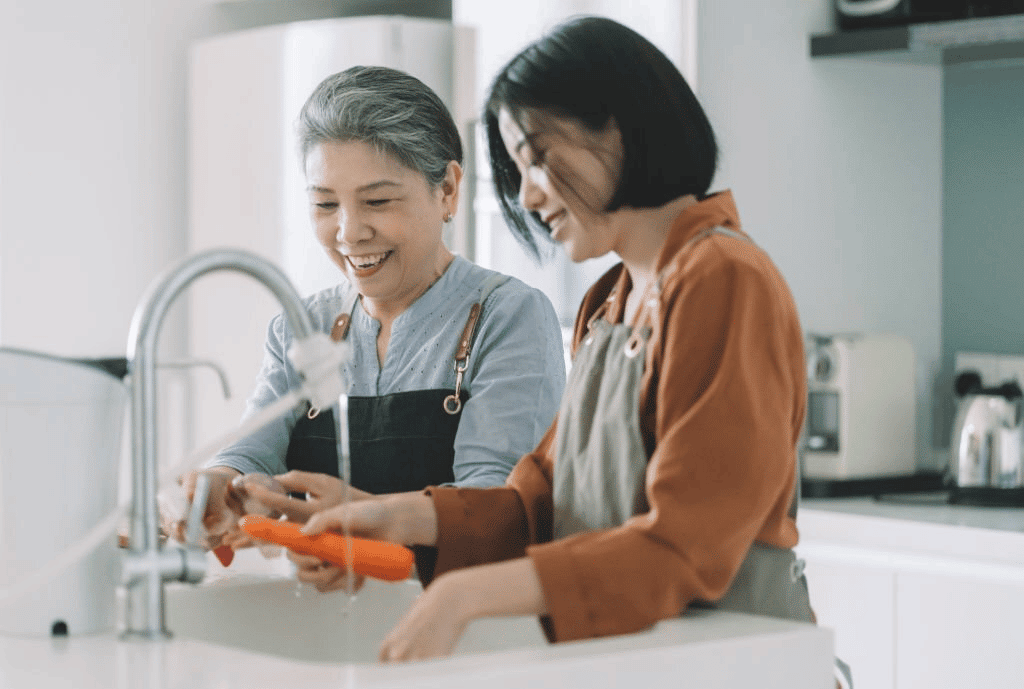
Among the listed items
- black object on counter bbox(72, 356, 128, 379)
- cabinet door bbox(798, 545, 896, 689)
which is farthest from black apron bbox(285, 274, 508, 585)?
black object on counter bbox(72, 356, 128, 379)

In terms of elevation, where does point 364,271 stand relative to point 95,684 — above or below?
above

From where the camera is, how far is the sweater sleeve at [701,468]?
3.73ft

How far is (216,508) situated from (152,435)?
0.46m

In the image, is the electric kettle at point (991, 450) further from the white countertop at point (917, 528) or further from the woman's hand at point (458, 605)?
the woman's hand at point (458, 605)

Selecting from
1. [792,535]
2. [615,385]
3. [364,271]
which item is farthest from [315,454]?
[792,535]

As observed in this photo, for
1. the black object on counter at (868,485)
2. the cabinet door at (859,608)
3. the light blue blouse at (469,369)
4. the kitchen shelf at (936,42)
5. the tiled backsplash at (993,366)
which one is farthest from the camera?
the tiled backsplash at (993,366)

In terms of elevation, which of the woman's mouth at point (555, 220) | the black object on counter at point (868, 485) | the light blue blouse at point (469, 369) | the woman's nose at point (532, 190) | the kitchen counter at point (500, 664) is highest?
the woman's nose at point (532, 190)

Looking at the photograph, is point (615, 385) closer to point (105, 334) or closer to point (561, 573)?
point (561, 573)

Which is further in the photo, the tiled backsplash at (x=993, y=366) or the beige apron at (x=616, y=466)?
the tiled backsplash at (x=993, y=366)

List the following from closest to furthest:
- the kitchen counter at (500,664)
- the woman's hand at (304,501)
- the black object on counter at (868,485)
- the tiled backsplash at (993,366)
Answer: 1. the kitchen counter at (500,664)
2. the woman's hand at (304,501)
3. the black object on counter at (868,485)
4. the tiled backsplash at (993,366)

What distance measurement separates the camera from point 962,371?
328 centimetres

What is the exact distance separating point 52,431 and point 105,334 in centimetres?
242

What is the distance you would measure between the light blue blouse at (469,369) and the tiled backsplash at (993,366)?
162cm

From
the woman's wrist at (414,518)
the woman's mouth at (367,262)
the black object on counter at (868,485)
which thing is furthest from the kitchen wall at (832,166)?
the woman's wrist at (414,518)
